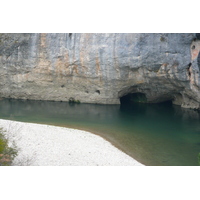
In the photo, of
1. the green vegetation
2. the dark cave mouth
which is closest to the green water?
the dark cave mouth

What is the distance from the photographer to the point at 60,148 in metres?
15.5

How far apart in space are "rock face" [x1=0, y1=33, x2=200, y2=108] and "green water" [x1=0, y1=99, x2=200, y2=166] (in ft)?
4.58

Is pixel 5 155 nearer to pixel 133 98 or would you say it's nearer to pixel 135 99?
pixel 135 99

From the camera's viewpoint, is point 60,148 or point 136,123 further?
point 136,123

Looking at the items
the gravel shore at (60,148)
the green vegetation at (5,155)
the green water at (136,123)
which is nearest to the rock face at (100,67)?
the green water at (136,123)

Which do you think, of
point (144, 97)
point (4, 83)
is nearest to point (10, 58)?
point (4, 83)

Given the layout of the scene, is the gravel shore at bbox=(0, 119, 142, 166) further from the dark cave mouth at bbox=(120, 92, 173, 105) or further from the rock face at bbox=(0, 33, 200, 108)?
the dark cave mouth at bbox=(120, 92, 173, 105)

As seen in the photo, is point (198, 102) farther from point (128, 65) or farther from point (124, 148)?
point (124, 148)

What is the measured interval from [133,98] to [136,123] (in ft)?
34.7

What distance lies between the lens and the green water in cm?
1670

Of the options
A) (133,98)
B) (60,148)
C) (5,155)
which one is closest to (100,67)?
(133,98)

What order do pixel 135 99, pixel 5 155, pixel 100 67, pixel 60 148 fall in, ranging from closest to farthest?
pixel 5 155
pixel 60 148
pixel 100 67
pixel 135 99

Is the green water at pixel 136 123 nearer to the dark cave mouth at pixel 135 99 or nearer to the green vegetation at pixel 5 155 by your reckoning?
the dark cave mouth at pixel 135 99

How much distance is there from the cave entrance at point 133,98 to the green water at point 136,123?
1345mm
